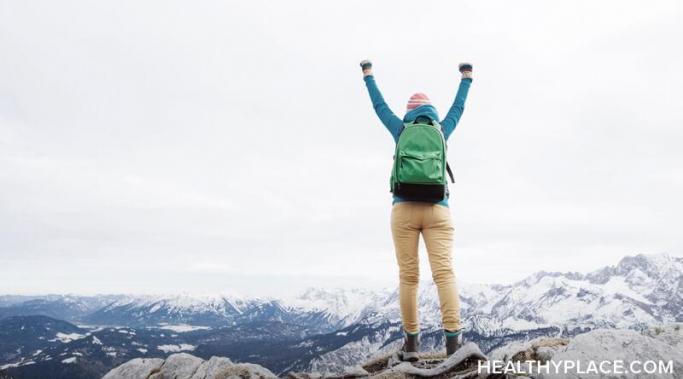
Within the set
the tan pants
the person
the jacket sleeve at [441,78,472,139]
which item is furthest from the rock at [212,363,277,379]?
the jacket sleeve at [441,78,472,139]

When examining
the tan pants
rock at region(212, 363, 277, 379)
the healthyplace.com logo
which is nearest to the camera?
the healthyplace.com logo

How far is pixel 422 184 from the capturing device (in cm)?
846

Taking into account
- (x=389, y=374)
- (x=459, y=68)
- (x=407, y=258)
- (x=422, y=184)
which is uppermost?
(x=459, y=68)

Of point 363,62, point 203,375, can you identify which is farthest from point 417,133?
point 203,375

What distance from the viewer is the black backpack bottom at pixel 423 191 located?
8.47m

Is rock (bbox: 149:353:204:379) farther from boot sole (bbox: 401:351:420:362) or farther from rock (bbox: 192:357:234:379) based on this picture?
boot sole (bbox: 401:351:420:362)

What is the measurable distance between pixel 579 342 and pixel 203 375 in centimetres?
849

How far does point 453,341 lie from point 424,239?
2.00 metres

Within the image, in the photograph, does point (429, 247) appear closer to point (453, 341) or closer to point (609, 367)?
point (453, 341)

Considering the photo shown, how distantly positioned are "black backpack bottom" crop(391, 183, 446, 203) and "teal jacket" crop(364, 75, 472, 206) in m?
0.47

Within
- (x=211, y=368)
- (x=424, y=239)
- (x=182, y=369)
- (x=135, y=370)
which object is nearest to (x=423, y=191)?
(x=424, y=239)

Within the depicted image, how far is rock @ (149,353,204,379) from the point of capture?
12117 mm

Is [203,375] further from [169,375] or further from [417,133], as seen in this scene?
[417,133]

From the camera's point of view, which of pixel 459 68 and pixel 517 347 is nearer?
pixel 517 347
